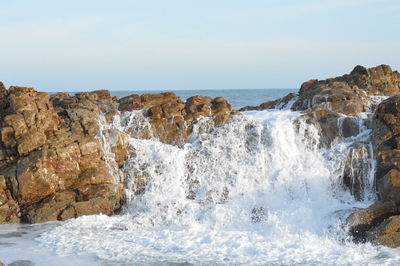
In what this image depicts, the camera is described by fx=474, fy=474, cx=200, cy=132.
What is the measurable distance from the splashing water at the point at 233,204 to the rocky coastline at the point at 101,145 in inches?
15.4

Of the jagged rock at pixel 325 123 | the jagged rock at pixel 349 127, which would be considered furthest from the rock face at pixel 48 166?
the jagged rock at pixel 349 127

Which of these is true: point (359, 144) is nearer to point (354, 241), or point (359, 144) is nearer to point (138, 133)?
point (354, 241)

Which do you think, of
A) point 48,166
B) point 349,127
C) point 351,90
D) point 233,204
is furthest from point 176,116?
point 351,90

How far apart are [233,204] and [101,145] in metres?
4.52

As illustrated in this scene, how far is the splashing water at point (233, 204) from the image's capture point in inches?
417

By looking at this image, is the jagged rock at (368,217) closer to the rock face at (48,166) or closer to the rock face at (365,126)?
the rock face at (365,126)

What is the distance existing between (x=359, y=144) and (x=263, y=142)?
2.92 metres

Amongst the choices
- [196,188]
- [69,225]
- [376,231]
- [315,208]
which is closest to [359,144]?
[315,208]

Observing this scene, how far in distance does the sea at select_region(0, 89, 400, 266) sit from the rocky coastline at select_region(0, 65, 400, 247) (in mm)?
299

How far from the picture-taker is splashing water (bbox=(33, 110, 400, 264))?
10.6 metres

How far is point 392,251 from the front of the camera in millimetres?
10383

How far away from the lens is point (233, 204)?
547 inches

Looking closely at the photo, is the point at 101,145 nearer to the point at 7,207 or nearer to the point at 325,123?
the point at 7,207

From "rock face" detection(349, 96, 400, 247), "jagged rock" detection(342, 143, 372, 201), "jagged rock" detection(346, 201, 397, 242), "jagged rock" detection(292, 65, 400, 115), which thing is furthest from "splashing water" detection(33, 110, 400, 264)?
"jagged rock" detection(292, 65, 400, 115)
